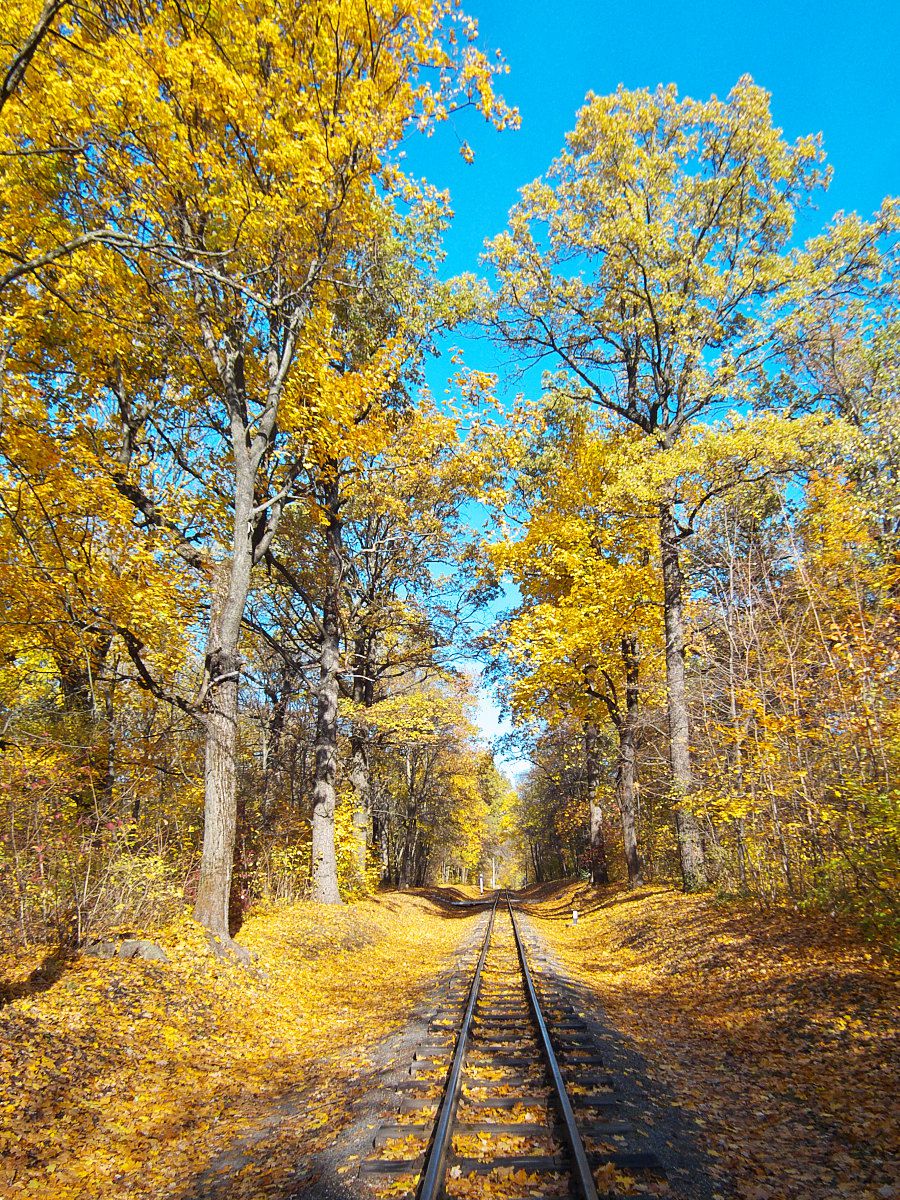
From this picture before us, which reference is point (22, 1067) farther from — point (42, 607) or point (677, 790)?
point (677, 790)

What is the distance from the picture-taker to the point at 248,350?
9.96m

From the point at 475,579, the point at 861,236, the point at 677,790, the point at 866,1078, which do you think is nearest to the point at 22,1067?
the point at 866,1078

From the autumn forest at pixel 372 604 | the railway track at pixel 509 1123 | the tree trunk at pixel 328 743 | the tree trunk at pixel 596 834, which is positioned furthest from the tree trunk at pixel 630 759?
the railway track at pixel 509 1123

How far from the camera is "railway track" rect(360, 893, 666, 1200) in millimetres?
3357

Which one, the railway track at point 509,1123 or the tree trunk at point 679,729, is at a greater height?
the tree trunk at point 679,729

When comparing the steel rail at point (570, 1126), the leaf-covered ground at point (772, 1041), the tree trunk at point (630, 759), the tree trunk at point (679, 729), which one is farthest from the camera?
the tree trunk at point (630, 759)

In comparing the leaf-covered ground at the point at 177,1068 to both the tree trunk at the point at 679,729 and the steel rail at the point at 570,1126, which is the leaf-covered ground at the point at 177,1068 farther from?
the tree trunk at the point at 679,729

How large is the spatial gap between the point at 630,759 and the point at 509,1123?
11378 millimetres

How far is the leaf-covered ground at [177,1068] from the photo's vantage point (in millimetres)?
3736

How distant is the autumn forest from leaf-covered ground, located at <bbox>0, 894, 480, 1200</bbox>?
5 cm

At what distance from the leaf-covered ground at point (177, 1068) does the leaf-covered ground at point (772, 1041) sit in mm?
2774

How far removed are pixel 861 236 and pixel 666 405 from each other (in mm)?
4548

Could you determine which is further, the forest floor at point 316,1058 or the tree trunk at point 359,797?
the tree trunk at point 359,797

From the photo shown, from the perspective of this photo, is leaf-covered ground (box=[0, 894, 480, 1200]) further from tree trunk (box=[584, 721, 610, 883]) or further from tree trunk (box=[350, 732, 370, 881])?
tree trunk (box=[584, 721, 610, 883])
